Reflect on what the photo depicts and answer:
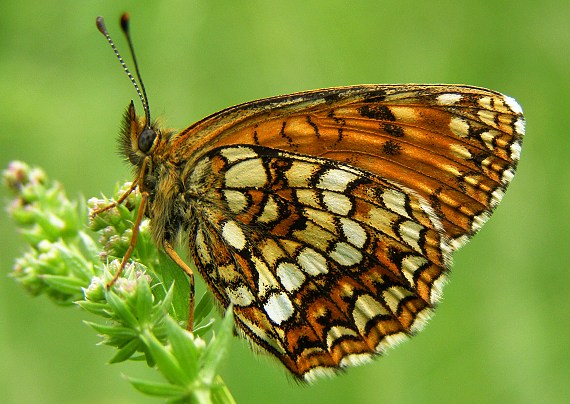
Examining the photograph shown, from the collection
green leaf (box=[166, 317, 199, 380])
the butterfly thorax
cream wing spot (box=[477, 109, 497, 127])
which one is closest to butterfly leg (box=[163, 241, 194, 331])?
the butterfly thorax

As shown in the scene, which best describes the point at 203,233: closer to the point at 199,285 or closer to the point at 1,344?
the point at 199,285

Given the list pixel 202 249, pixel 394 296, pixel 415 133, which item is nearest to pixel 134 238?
pixel 202 249

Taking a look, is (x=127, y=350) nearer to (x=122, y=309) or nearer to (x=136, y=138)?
(x=122, y=309)

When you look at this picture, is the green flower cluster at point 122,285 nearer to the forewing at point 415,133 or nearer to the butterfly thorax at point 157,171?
the butterfly thorax at point 157,171

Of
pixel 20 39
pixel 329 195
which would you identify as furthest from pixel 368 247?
pixel 20 39

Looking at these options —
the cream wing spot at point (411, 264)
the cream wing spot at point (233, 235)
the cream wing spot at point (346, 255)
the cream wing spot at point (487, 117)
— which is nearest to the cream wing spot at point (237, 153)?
the cream wing spot at point (233, 235)

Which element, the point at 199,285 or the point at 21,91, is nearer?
the point at 199,285

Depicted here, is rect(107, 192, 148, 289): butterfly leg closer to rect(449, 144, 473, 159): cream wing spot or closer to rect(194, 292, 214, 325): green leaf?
rect(194, 292, 214, 325): green leaf
